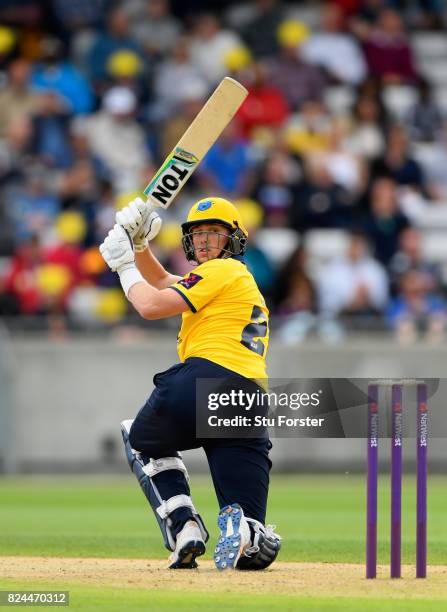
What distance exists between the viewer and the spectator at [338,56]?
2056 cm

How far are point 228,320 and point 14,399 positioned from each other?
874cm

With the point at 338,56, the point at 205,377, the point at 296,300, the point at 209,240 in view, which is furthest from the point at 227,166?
the point at 205,377

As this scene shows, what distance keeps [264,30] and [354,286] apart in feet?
18.1

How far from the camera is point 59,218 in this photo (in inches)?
703

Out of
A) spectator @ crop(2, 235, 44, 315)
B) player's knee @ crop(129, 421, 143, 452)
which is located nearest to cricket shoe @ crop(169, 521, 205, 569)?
player's knee @ crop(129, 421, 143, 452)

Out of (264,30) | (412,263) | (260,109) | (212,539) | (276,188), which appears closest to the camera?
(212,539)

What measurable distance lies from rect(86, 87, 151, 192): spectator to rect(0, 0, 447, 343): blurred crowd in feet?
0.07

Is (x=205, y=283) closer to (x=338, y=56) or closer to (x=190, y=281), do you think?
(x=190, y=281)

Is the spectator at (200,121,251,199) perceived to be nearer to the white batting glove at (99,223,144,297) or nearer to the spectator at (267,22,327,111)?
the spectator at (267,22,327,111)

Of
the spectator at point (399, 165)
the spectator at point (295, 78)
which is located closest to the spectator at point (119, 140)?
the spectator at point (295, 78)

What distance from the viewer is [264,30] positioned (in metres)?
21.2

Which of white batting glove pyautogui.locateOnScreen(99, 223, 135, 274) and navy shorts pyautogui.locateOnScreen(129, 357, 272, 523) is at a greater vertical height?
white batting glove pyautogui.locateOnScreen(99, 223, 135, 274)

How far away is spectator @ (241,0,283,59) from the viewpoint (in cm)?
2100

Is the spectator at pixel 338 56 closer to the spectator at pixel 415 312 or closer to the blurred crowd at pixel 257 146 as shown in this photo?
the blurred crowd at pixel 257 146
